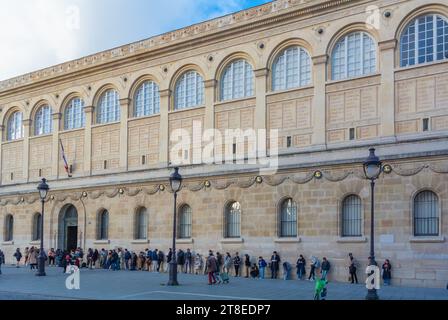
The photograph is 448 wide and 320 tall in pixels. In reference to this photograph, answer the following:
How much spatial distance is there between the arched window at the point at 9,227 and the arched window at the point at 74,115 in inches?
335

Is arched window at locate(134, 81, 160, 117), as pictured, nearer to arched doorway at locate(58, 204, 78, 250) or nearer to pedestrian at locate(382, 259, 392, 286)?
arched doorway at locate(58, 204, 78, 250)

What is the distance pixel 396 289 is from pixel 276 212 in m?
7.96

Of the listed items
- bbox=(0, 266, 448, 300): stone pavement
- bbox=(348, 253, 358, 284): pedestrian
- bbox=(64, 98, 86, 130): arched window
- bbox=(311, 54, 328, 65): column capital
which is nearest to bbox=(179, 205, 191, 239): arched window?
bbox=(0, 266, 448, 300): stone pavement

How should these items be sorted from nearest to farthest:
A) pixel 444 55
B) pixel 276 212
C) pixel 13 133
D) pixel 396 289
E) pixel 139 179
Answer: pixel 396 289 < pixel 444 55 < pixel 276 212 < pixel 139 179 < pixel 13 133

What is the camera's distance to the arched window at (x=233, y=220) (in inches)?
1292

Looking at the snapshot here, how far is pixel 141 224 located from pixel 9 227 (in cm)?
1394

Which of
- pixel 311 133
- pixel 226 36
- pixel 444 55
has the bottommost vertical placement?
pixel 311 133

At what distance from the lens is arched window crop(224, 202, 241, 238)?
108ft

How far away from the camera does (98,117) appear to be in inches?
1629

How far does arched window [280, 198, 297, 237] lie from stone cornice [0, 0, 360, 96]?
9.44 meters

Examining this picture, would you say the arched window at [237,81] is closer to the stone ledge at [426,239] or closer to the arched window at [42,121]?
the stone ledge at [426,239]

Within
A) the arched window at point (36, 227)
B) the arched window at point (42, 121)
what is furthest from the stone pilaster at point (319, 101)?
the arched window at point (36, 227)
